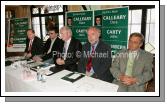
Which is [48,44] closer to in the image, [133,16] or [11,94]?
[133,16]

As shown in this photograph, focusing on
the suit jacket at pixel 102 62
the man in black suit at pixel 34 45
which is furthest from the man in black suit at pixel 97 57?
the man in black suit at pixel 34 45

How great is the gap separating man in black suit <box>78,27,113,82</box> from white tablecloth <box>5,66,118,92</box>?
0.47 meters

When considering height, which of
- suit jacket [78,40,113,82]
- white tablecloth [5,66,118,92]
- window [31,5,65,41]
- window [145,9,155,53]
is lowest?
white tablecloth [5,66,118,92]

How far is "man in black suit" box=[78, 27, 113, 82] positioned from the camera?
2.44 meters

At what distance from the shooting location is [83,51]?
8.54 ft

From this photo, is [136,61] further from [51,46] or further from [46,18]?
[46,18]

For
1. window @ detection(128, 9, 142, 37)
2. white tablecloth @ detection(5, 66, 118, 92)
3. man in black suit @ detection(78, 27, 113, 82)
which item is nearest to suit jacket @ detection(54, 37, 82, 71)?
man in black suit @ detection(78, 27, 113, 82)

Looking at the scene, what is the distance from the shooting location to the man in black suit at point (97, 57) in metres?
2.44

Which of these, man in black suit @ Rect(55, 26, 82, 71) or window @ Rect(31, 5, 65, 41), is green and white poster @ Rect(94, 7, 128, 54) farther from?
window @ Rect(31, 5, 65, 41)

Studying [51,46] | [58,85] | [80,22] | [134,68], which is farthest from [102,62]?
[80,22]

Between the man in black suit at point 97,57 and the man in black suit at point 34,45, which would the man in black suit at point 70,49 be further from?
the man in black suit at point 34,45

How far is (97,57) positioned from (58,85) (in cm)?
86

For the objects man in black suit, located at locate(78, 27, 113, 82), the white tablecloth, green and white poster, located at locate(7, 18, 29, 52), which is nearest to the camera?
the white tablecloth

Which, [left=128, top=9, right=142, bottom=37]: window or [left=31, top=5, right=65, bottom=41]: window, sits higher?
[left=31, top=5, right=65, bottom=41]: window
